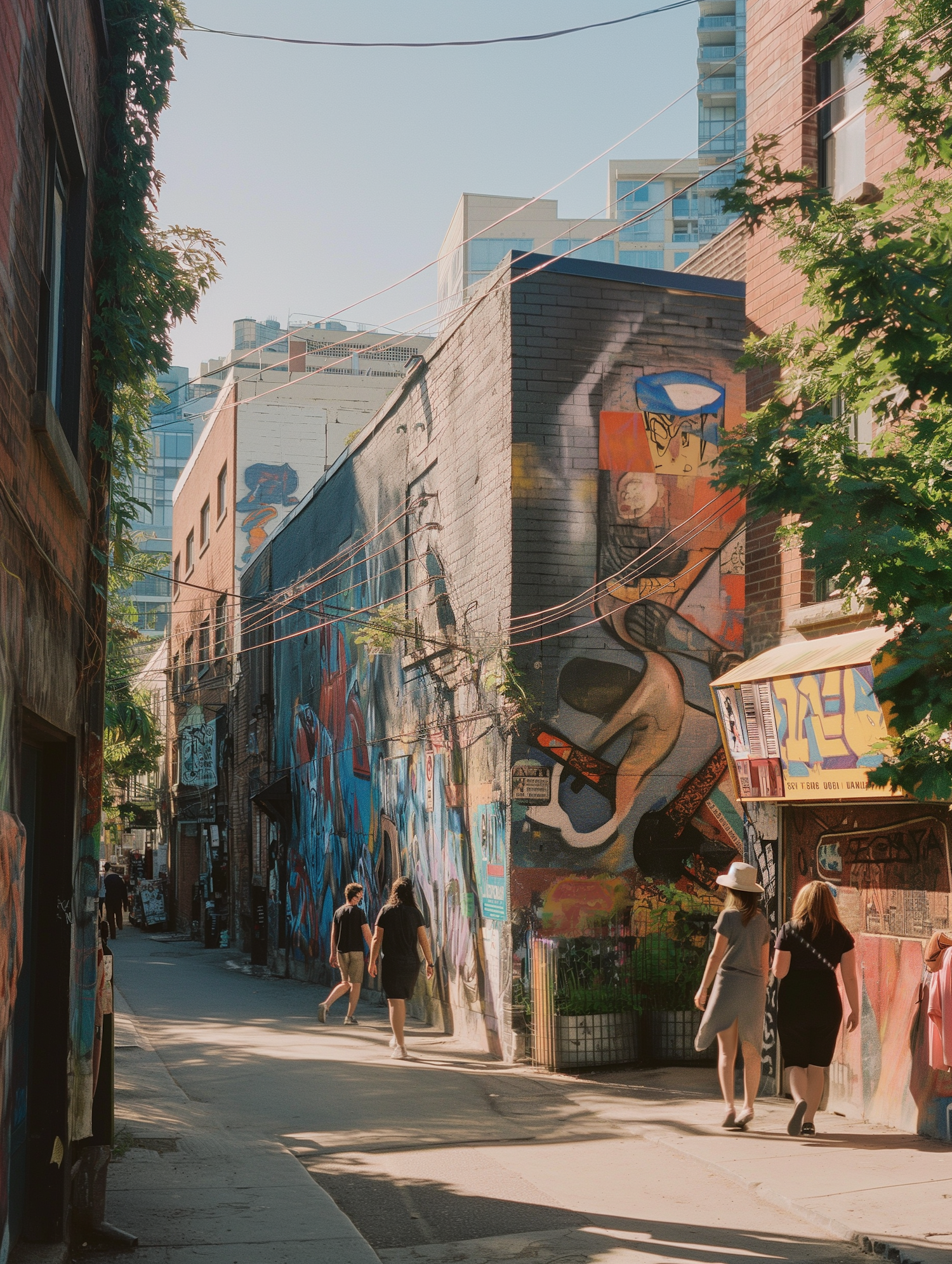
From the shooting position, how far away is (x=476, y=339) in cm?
1402

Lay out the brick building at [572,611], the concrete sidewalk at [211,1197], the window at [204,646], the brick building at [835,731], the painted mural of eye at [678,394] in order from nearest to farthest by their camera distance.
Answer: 1. the concrete sidewalk at [211,1197]
2. the brick building at [835,731]
3. the brick building at [572,611]
4. the painted mural of eye at [678,394]
5. the window at [204,646]

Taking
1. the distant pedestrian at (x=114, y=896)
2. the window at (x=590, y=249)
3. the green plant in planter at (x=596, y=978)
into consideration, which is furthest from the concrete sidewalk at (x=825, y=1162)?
the window at (x=590, y=249)

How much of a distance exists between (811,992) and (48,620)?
555 cm

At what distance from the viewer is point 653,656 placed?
13.0 meters

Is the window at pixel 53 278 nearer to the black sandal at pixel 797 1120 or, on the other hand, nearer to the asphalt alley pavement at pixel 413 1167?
the asphalt alley pavement at pixel 413 1167

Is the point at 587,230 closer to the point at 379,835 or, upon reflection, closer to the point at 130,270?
the point at 379,835

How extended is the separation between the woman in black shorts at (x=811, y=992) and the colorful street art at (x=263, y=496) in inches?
974

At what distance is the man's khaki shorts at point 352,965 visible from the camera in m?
15.0

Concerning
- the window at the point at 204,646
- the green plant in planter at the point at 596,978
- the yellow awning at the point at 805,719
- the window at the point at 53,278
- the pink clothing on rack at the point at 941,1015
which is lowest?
the green plant in planter at the point at 596,978

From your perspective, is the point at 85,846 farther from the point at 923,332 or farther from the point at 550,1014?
the point at 550,1014

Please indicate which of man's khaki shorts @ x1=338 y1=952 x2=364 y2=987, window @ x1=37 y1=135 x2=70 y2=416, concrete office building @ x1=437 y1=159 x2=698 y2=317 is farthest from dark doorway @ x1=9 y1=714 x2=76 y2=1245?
concrete office building @ x1=437 y1=159 x2=698 y2=317

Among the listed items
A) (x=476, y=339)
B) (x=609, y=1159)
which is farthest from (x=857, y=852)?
(x=476, y=339)

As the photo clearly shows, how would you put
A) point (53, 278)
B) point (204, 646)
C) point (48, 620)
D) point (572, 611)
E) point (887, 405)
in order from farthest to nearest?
point (204, 646)
point (572, 611)
point (53, 278)
point (887, 405)
point (48, 620)

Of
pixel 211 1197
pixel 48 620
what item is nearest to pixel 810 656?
pixel 211 1197
